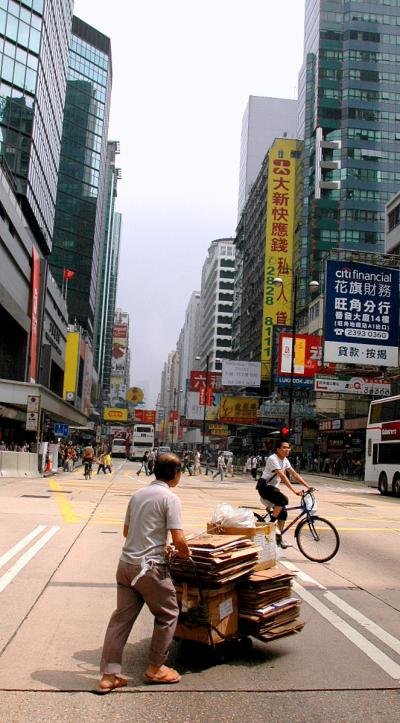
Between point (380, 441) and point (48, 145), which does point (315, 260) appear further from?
point (380, 441)

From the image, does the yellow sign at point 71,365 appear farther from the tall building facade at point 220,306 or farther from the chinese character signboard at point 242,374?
the tall building facade at point 220,306

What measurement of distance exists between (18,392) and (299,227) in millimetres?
50124

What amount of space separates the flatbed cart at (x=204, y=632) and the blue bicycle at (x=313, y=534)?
14.7ft

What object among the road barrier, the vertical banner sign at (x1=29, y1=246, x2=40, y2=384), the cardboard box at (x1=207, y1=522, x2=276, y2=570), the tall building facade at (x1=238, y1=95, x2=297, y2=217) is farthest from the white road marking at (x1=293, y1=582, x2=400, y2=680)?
the tall building facade at (x1=238, y1=95, x2=297, y2=217)

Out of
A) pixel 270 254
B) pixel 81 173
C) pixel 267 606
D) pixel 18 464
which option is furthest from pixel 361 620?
pixel 81 173

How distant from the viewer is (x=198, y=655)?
5207 mm

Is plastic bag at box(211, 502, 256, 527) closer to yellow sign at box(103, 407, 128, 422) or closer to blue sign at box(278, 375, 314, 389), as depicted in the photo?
blue sign at box(278, 375, 314, 389)

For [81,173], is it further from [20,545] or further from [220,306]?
[20,545]

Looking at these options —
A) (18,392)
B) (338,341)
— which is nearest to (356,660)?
(338,341)

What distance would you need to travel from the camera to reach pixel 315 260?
78.5 meters

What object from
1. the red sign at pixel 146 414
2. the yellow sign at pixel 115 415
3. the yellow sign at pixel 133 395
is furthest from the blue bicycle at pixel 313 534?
the yellow sign at pixel 115 415

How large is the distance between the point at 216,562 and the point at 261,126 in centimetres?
15522

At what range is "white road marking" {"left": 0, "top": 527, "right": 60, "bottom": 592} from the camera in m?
7.73

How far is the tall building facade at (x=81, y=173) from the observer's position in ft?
383
